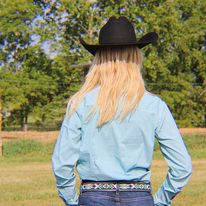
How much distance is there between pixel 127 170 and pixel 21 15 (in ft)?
140

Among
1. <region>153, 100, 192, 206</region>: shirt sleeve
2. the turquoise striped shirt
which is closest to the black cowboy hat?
the turquoise striped shirt

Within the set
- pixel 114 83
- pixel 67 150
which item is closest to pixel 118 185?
pixel 67 150

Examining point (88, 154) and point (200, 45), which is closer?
point (88, 154)

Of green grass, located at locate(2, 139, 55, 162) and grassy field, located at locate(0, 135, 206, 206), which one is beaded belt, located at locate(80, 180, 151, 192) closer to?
grassy field, located at locate(0, 135, 206, 206)

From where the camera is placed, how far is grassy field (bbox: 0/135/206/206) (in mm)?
10470

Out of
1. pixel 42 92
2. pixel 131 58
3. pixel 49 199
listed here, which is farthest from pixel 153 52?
pixel 131 58

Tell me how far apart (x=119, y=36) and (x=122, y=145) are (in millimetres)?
602

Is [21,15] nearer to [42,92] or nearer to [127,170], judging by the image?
[42,92]

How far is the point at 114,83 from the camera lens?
3070 millimetres

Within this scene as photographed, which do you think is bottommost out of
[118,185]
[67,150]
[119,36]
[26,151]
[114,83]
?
[26,151]

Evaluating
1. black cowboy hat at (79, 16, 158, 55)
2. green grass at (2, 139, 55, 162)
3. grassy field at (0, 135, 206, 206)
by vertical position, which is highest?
black cowboy hat at (79, 16, 158, 55)

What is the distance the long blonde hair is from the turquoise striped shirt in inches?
1.4

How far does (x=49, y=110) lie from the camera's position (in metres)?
45.6

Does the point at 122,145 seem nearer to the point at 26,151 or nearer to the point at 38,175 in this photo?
the point at 38,175
